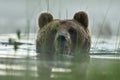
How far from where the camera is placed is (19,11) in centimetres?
1280

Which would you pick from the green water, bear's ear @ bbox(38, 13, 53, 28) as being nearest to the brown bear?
bear's ear @ bbox(38, 13, 53, 28)

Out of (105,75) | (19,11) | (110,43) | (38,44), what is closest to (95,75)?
(105,75)

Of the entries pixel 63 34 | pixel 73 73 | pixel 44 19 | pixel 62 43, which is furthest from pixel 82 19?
pixel 73 73

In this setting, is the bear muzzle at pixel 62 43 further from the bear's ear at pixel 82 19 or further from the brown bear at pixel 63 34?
the bear's ear at pixel 82 19

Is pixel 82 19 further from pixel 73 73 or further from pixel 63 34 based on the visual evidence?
pixel 73 73

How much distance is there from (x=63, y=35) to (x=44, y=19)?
3.23 feet

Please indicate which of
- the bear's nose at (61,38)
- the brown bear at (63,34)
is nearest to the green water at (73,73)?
the brown bear at (63,34)

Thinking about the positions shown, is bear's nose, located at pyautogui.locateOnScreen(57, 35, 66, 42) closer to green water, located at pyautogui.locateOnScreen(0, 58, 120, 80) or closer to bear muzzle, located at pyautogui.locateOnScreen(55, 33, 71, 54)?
bear muzzle, located at pyautogui.locateOnScreen(55, 33, 71, 54)

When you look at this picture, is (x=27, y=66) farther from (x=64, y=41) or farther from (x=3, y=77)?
(x=64, y=41)

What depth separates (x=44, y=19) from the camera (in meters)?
7.93

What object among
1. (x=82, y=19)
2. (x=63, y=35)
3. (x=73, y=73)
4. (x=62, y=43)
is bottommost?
(x=73, y=73)

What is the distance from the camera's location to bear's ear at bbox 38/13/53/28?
787cm

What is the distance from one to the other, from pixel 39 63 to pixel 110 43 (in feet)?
16.3

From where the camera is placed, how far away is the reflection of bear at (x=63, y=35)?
269 inches
